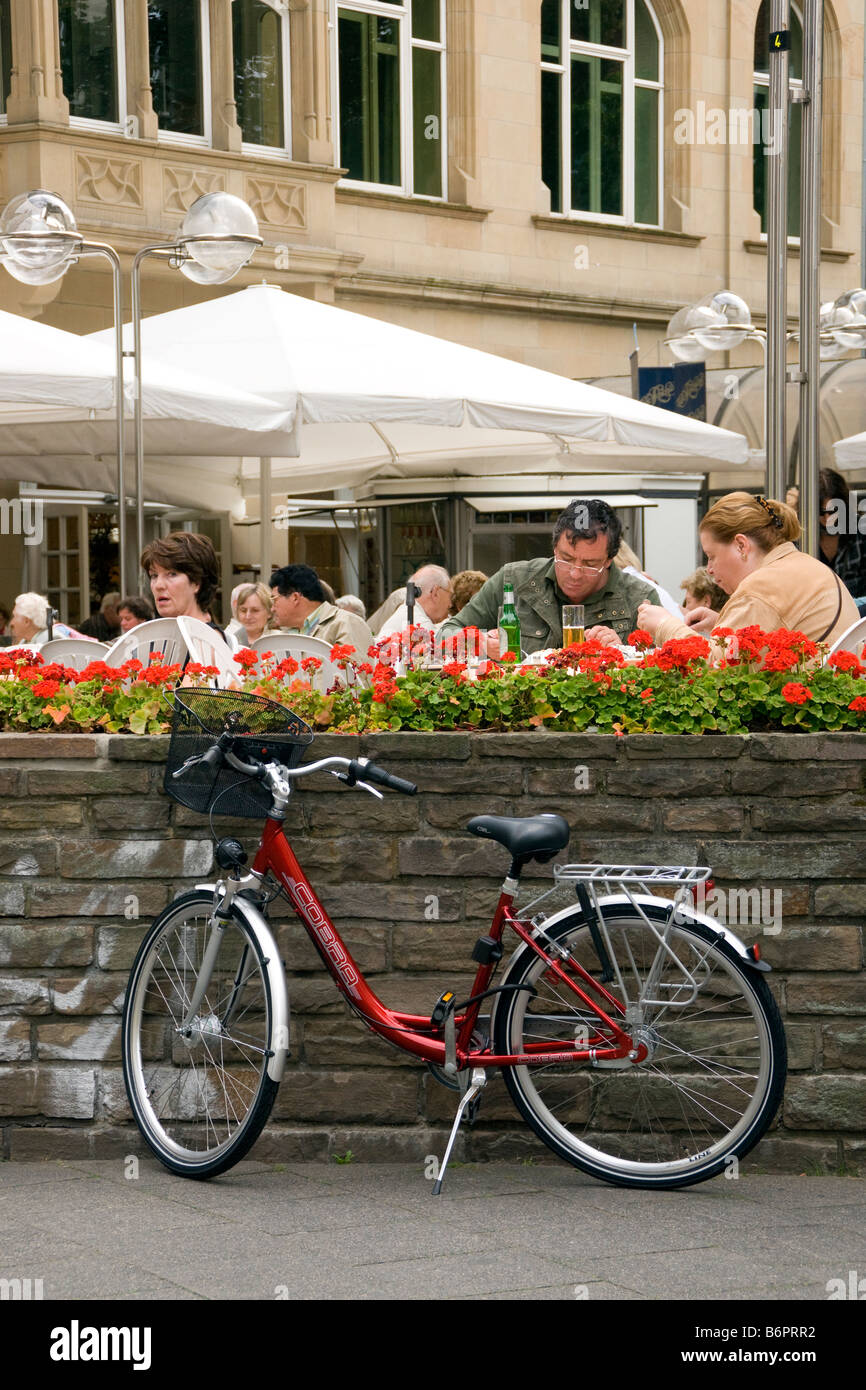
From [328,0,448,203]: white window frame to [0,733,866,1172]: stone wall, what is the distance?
56.3ft

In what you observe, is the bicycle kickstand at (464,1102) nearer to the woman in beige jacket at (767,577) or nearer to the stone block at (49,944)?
the stone block at (49,944)

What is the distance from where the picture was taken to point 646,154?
25.5 m

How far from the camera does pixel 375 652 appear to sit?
232 inches

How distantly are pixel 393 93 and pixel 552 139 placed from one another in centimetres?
270

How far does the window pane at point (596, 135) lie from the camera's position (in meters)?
24.5

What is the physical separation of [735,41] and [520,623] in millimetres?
21117

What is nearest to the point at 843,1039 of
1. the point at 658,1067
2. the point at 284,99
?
the point at 658,1067

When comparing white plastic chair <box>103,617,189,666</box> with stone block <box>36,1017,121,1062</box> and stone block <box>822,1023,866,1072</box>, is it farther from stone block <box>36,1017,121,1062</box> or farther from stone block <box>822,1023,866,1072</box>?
stone block <box>822,1023,866,1072</box>

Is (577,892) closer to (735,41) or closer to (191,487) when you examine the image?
(191,487)

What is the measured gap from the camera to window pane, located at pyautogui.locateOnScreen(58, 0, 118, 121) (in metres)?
18.4

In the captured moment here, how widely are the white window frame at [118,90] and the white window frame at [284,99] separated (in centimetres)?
144

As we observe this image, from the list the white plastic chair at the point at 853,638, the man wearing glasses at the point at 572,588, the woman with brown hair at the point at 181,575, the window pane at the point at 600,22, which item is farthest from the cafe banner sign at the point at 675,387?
the window pane at the point at 600,22

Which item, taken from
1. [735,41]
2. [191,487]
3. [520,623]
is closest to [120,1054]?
[520,623]

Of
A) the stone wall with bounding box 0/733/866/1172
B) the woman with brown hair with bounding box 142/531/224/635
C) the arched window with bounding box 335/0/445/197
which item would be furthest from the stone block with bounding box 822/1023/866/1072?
the arched window with bounding box 335/0/445/197
